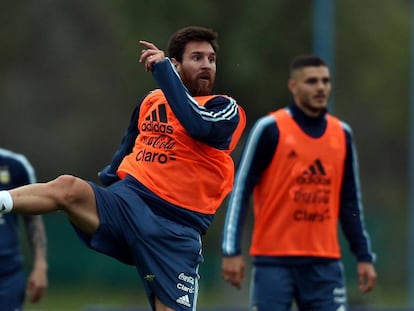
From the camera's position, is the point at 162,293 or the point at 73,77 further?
the point at 73,77

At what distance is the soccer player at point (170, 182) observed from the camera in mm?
8102

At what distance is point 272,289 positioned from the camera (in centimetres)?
1009

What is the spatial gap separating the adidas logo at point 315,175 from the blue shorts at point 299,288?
622 mm

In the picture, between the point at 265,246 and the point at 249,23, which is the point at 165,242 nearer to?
the point at 265,246

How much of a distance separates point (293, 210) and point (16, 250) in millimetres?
2284

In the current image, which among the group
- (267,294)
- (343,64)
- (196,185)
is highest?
(343,64)

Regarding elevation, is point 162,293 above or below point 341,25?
below

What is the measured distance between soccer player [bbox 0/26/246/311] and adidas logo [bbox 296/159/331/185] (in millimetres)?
1686

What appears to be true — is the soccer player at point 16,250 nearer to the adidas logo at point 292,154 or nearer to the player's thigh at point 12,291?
the player's thigh at point 12,291

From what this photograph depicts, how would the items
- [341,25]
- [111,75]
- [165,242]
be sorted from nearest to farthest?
1. [165,242]
2. [341,25]
3. [111,75]

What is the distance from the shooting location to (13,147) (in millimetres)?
31469

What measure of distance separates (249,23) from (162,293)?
1541 centimetres

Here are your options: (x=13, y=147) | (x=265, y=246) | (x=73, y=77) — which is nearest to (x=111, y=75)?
(x=73, y=77)

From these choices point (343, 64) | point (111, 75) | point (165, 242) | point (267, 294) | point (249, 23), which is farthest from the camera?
point (111, 75)
